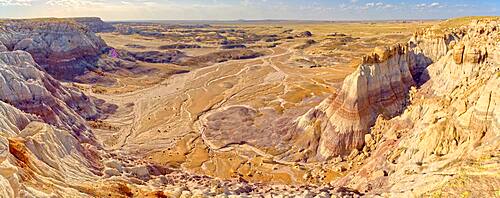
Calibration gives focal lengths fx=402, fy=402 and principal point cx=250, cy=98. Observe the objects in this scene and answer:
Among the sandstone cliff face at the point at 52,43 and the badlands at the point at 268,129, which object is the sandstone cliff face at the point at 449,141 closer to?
the badlands at the point at 268,129

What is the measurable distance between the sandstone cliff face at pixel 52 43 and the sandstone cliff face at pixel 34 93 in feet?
100

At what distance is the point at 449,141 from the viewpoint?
65.8 feet

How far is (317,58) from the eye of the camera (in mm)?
105188

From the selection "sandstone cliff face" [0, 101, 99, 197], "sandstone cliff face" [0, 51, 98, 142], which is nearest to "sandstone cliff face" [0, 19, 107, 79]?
"sandstone cliff face" [0, 51, 98, 142]

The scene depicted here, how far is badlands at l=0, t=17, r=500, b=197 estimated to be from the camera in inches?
755

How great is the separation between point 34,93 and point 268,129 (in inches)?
900

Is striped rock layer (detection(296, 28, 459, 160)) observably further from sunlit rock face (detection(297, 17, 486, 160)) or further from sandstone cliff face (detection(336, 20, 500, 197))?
sandstone cliff face (detection(336, 20, 500, 197))

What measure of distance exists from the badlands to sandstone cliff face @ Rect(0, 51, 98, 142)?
16 centimetres

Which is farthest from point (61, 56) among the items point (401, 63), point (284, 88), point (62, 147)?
point (401, 63)

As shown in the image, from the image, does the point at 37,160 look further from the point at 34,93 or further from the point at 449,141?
the point at 449,141

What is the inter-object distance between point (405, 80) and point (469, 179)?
77.8ft

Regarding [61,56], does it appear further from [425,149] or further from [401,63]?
[425,149]

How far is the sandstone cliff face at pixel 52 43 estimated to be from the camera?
2940 inches

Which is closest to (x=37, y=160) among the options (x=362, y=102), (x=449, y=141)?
(x=449, y=141)
